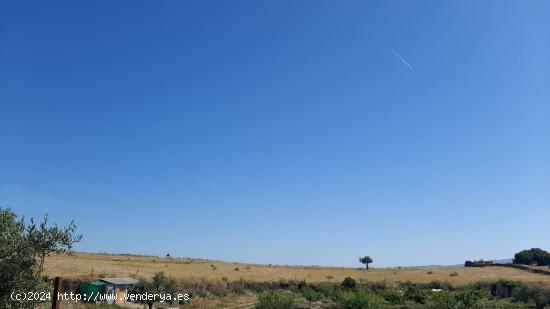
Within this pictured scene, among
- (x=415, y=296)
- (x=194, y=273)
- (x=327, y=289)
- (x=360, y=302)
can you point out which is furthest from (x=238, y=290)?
(x=360, y=302)

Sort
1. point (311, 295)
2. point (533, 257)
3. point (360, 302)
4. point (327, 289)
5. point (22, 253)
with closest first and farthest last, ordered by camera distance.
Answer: point (22, 253), point (360, 302), point (311, 295), point (327, 289), point (533, 257)

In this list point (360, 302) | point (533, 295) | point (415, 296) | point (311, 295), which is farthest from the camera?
point (415, 296)

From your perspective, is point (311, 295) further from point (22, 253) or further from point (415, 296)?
point (22, 253)

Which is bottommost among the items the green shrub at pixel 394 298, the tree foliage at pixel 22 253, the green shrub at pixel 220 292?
the green shrub at pixel 394 298

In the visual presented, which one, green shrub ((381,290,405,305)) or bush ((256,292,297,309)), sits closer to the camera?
bush ((256,292,297,309))

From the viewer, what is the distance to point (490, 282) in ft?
278

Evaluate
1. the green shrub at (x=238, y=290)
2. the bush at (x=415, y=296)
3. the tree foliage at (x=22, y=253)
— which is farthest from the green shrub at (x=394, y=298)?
the tree foliage at (x=22, y=253)

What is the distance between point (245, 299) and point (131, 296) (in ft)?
51.0

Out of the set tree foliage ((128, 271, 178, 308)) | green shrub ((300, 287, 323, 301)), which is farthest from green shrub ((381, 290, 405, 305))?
tree foliage ((128, 271, 178, 308))

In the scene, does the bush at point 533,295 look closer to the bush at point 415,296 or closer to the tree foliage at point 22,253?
the bush at point 415,296

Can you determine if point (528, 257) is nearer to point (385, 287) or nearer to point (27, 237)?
point (385, 287)

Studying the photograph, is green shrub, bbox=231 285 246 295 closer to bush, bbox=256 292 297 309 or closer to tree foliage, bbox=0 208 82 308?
bush, bbox=256 292 297 309

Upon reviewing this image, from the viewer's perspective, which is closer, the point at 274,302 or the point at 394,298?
the point at 274,302

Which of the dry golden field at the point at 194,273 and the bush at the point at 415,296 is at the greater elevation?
the dry golden field at the point at 194,273
